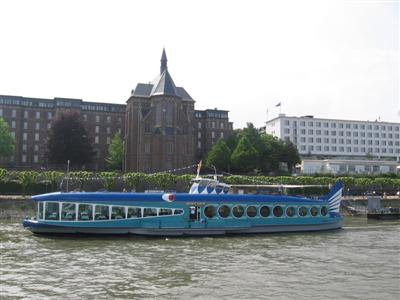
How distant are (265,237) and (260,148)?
3078 inches

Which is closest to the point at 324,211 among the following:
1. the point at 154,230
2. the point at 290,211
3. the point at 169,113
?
the point at 290,211

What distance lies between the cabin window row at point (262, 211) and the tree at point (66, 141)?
7629 centimetres

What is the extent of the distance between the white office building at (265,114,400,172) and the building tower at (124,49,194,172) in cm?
5264

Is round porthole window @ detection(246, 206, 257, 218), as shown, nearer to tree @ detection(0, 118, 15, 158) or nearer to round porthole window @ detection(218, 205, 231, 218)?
round porthole window @ detection(218, 205, 231, 218)

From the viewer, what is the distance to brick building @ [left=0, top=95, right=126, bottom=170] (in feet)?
436

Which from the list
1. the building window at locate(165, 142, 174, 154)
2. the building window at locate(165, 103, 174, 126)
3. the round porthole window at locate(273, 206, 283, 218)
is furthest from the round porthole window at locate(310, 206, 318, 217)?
the building window at locate(165, 103, 174, 126)

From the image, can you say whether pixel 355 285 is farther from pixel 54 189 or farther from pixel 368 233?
pixel 54 189

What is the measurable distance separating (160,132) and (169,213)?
8012 cm

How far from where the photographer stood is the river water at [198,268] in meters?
20.5

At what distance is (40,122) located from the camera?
13650 centimetres

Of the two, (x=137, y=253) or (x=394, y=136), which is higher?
(x=394, y=136)

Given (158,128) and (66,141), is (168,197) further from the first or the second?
(158,128)

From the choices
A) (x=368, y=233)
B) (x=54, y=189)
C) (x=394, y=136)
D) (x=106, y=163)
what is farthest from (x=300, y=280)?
(x=394, y=136)

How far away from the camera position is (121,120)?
14425 cm
